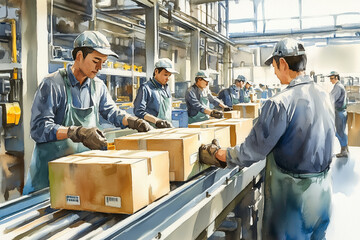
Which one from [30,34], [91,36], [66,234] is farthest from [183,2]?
[66,234]

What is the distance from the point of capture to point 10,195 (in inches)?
137

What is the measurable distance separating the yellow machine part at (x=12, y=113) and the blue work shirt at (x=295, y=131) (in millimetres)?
2257

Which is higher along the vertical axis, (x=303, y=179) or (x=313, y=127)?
(x=313, y=127)

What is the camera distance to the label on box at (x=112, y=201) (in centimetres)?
138

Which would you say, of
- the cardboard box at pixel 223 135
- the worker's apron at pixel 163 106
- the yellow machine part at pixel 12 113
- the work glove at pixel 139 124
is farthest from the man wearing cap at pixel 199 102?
the yellow machine part at pixel 12 113

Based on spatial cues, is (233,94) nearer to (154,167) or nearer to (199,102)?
(199,102)

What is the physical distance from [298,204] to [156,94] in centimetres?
227

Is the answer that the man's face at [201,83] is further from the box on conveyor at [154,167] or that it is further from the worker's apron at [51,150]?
the box on conveyor at [154,167]

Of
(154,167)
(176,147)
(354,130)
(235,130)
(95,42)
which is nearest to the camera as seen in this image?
(154,167)

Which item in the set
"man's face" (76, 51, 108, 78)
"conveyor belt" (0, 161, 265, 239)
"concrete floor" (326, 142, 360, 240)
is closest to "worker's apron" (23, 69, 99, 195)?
"man's face" (76, 51, 108, 78)

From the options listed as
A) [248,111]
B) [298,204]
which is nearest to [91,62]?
[298,204]

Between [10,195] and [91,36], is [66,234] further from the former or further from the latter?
[10,195]

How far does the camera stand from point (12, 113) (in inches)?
124

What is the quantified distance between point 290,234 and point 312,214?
16cm
